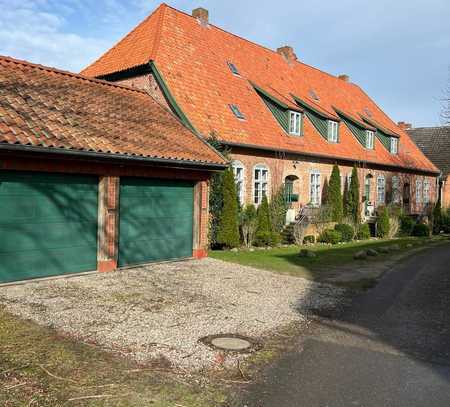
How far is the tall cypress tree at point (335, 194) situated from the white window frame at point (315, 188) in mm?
653

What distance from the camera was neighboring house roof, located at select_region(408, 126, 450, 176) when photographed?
3934 centimetres

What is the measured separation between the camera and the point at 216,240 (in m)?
16.2

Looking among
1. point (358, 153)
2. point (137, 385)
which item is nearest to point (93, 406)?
point (137, 385)

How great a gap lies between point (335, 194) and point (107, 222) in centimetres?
1461

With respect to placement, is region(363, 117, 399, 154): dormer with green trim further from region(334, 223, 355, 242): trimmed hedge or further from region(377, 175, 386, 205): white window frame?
region(334, 223, 355, 242): trimmed hedge

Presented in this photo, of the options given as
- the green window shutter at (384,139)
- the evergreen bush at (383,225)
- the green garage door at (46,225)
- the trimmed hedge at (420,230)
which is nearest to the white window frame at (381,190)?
the green window shutter at (384,139)

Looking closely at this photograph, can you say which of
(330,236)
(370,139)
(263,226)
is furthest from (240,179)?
(370,139)

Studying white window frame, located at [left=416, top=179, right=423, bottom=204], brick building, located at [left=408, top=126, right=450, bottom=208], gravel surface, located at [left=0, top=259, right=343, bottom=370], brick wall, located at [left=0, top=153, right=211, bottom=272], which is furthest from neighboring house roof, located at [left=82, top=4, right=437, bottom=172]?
brick building, located at [left=408, top=126, right=450, bottom=208]

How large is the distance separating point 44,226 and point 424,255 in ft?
44.9

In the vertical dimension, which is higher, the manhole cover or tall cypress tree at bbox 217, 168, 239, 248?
tall cypress tree at bbox 217, 168, 239, 248

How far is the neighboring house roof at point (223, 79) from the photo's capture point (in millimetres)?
17438

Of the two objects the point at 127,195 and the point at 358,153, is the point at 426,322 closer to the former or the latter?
the point at 127,195

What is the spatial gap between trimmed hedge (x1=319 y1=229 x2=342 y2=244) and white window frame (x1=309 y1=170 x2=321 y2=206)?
2461mm

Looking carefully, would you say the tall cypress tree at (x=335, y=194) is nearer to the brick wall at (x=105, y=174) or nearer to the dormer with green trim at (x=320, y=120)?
the dormer with green trim at (x=320, y=120)
